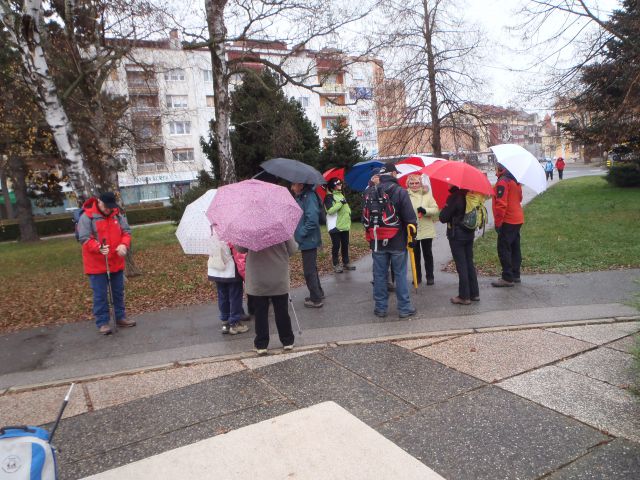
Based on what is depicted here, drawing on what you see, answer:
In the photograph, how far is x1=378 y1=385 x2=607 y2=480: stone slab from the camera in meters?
2.98

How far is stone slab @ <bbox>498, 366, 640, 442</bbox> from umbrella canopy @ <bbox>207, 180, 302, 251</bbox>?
91.1 inches

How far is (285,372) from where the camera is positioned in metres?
4.57

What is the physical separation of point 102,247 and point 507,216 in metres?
5.45

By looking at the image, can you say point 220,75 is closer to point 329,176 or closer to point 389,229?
point 329,176

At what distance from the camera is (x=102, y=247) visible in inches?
241

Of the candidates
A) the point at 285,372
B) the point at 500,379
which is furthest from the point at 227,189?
the point at 500,379

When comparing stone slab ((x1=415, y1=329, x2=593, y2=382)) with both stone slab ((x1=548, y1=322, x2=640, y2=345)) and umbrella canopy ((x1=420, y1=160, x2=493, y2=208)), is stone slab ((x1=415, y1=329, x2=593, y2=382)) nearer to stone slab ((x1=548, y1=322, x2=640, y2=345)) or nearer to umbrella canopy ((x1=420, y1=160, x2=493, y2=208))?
stone slab ((x1=548, y1=322, x2=640, y2=345))

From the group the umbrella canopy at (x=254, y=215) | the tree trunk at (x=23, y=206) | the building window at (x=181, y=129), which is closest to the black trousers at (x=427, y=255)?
the umbrella canopy at (x=254, y=215)

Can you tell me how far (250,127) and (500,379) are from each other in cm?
1294

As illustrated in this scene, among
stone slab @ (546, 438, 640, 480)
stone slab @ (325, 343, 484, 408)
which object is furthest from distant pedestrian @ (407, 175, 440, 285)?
stone slab @ (546, 438, 640, 480)

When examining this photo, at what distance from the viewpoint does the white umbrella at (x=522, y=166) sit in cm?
636

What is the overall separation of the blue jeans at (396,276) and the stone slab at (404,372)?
1.06 metres

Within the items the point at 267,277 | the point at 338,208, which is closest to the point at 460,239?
the point at 338,208

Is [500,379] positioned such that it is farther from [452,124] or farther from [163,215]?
[163,215]
